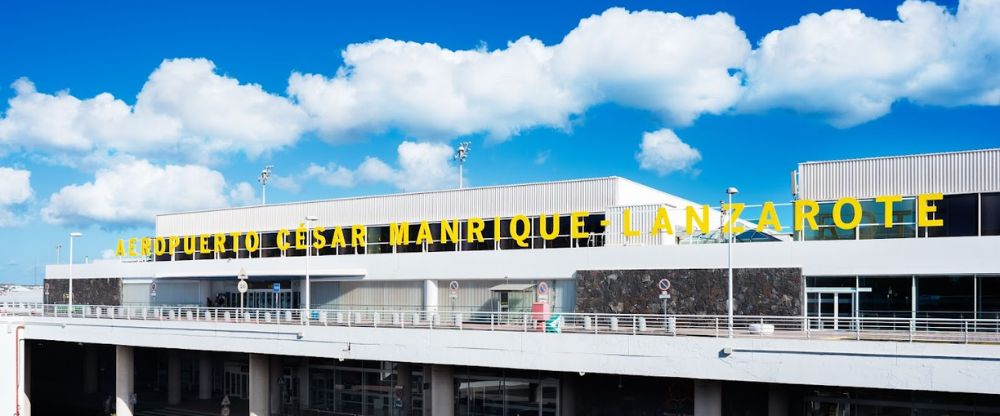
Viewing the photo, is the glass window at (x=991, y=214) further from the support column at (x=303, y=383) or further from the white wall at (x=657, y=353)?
the support column at (x=303, y=383)

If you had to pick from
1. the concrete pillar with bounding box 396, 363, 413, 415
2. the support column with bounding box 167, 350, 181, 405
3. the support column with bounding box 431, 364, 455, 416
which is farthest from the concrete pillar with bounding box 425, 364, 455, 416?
the support column with bounding box 167, 350, 181, 405

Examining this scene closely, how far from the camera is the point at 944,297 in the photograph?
33125mm

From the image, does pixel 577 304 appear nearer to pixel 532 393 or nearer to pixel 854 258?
pixel 532 393

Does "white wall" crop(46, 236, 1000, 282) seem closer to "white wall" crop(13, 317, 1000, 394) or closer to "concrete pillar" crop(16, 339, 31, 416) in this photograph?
"white wall" crop(13, 317, 1000, 394)

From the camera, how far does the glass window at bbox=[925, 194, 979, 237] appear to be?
112ft

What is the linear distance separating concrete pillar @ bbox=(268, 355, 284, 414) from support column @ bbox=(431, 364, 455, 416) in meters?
12.7

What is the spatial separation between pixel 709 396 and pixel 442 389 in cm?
1155

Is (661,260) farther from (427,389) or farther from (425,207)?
(425,207)

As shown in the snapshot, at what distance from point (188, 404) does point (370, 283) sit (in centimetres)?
1601

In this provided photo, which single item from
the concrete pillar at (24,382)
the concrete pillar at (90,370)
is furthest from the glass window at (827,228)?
the concrete pillar at (90,370)

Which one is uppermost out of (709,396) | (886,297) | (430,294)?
(886,297)

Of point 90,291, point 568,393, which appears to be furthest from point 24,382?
point 568,393

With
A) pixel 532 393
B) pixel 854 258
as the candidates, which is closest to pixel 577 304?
pixel 532 393

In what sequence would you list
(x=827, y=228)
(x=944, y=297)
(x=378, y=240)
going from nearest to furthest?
(x=944, y=297), (x=827, y=228), (x=378, y=240)
